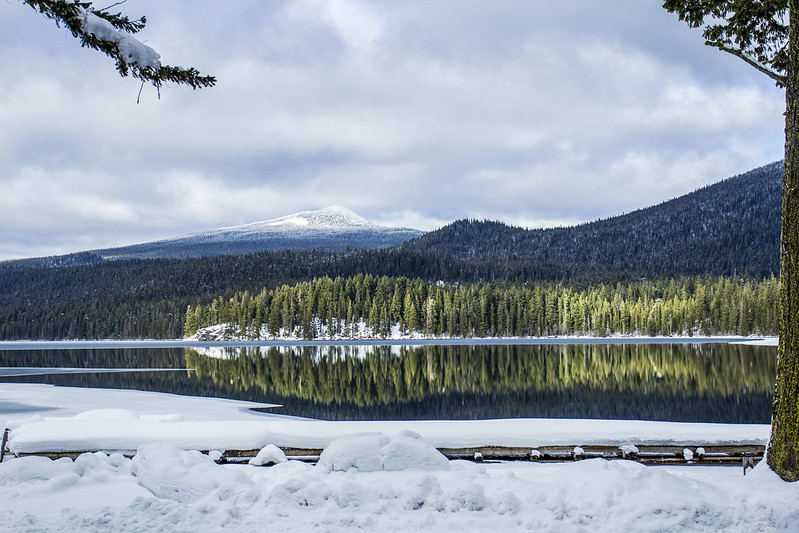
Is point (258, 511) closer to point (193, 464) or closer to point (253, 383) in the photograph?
point (193, 464)

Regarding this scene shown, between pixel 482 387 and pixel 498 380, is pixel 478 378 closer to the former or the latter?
pixel 498 380

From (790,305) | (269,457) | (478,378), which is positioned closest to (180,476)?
(269,457)

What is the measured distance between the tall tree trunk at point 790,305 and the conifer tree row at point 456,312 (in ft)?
417

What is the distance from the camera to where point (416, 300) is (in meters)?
141

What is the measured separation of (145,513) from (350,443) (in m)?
3.48

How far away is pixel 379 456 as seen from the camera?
Answer: 32.7 feet

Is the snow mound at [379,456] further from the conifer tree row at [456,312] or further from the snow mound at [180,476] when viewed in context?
the conifer tree row at [456,312]

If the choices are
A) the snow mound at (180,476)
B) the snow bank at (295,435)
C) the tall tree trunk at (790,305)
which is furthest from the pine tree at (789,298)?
the snow mound at (180,476)

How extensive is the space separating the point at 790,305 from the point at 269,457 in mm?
9426

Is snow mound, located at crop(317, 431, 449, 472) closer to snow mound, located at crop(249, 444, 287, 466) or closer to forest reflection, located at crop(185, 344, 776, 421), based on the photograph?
snow mound, located at crop(249, 444, 287, 466)

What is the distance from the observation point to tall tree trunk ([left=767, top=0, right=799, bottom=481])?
9.08 metres

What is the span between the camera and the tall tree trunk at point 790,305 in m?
9.08

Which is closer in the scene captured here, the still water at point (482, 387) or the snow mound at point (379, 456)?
the snow mound at point (379, 456)

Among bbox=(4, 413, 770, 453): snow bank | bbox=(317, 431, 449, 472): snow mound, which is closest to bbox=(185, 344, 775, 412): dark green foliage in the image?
bbox=(4, 413, 770, 453): snow bank
